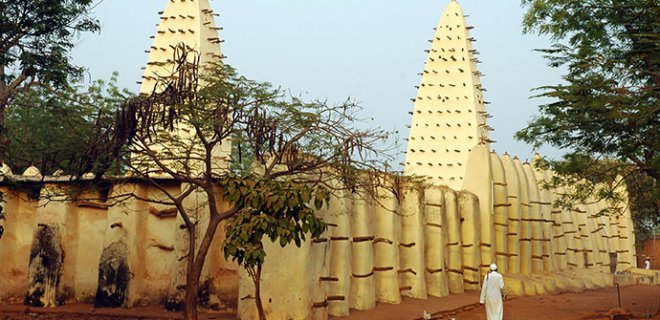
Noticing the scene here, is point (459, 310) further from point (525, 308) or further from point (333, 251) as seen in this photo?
point (333, 251)

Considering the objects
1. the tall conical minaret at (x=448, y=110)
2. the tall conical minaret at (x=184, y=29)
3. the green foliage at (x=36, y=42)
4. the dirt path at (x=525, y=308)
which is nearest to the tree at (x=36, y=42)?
the green foliage at (x=36, y=42)

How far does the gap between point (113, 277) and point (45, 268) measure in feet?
5.20

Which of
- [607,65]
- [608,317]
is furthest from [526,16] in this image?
[608,317]

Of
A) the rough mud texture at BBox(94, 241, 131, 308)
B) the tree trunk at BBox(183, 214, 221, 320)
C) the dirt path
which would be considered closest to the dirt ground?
the dirt path

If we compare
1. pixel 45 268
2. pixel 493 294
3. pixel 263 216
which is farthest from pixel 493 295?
pixel 45 268

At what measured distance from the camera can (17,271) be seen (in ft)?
61.3

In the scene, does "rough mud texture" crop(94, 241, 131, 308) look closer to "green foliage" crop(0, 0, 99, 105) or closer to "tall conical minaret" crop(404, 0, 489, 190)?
"green foliage" crop(0, 0, 99, 105)

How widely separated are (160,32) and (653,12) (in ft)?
73.7

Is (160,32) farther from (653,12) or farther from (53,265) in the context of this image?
(653,12)

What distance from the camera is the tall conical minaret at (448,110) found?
38562 mm

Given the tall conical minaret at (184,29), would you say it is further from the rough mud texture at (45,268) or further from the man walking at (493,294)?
the man walking at (493,294)

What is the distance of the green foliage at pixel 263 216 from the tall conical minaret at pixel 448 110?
2671 centimetres

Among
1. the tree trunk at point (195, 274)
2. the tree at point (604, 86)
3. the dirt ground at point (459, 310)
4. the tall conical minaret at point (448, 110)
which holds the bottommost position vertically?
the dirt ground at point (459, 310)

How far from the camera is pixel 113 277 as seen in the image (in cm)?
1703
